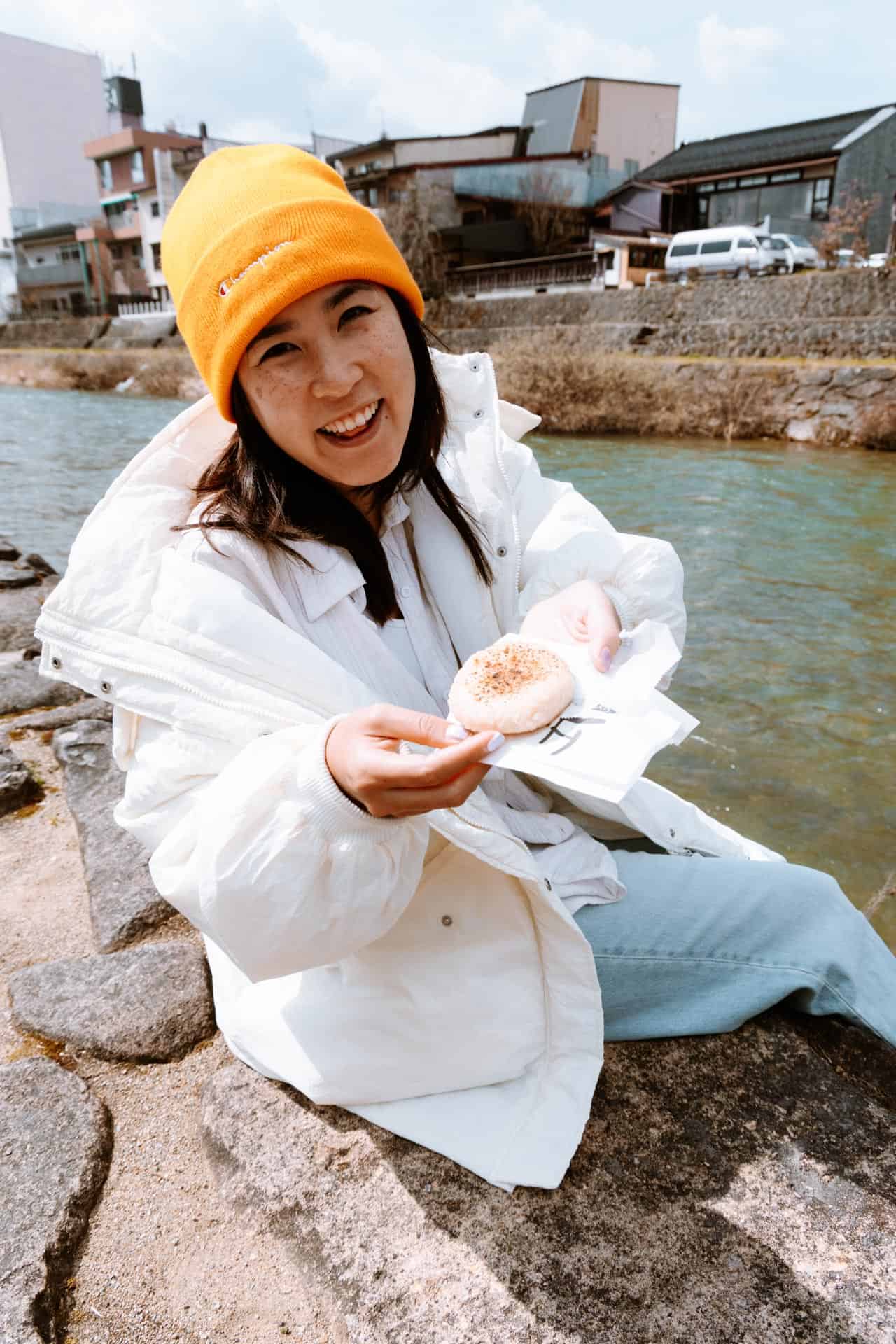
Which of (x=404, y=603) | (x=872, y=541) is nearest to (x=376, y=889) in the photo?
(x=404, y=603)

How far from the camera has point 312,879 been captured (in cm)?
114

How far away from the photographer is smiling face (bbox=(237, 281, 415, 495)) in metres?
1.45

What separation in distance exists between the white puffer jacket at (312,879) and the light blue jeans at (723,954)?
0.66 feet

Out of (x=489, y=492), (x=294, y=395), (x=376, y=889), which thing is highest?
(x=294, y=395)

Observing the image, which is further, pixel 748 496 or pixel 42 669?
pixel 748 496

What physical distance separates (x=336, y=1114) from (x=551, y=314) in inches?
962

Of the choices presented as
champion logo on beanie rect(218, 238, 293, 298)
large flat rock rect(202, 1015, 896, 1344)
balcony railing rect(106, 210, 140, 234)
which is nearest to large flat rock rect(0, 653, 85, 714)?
large flat rock rect(202, 1015, 896, 1344)

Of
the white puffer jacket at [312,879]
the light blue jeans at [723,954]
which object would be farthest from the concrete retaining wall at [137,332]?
the light blue jeans at [723,954]

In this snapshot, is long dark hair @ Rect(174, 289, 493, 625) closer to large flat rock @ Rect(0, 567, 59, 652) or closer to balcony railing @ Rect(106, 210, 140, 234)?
large flat rock @ Rect(0, 567, 59, 652)

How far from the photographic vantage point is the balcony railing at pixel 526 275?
25.7 metres

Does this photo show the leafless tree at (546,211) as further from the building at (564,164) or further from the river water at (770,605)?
the river water at (770,605)

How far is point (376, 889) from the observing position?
117cm

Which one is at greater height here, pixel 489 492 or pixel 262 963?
pixel 489 492

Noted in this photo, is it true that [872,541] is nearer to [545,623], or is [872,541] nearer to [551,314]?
[545,623]
